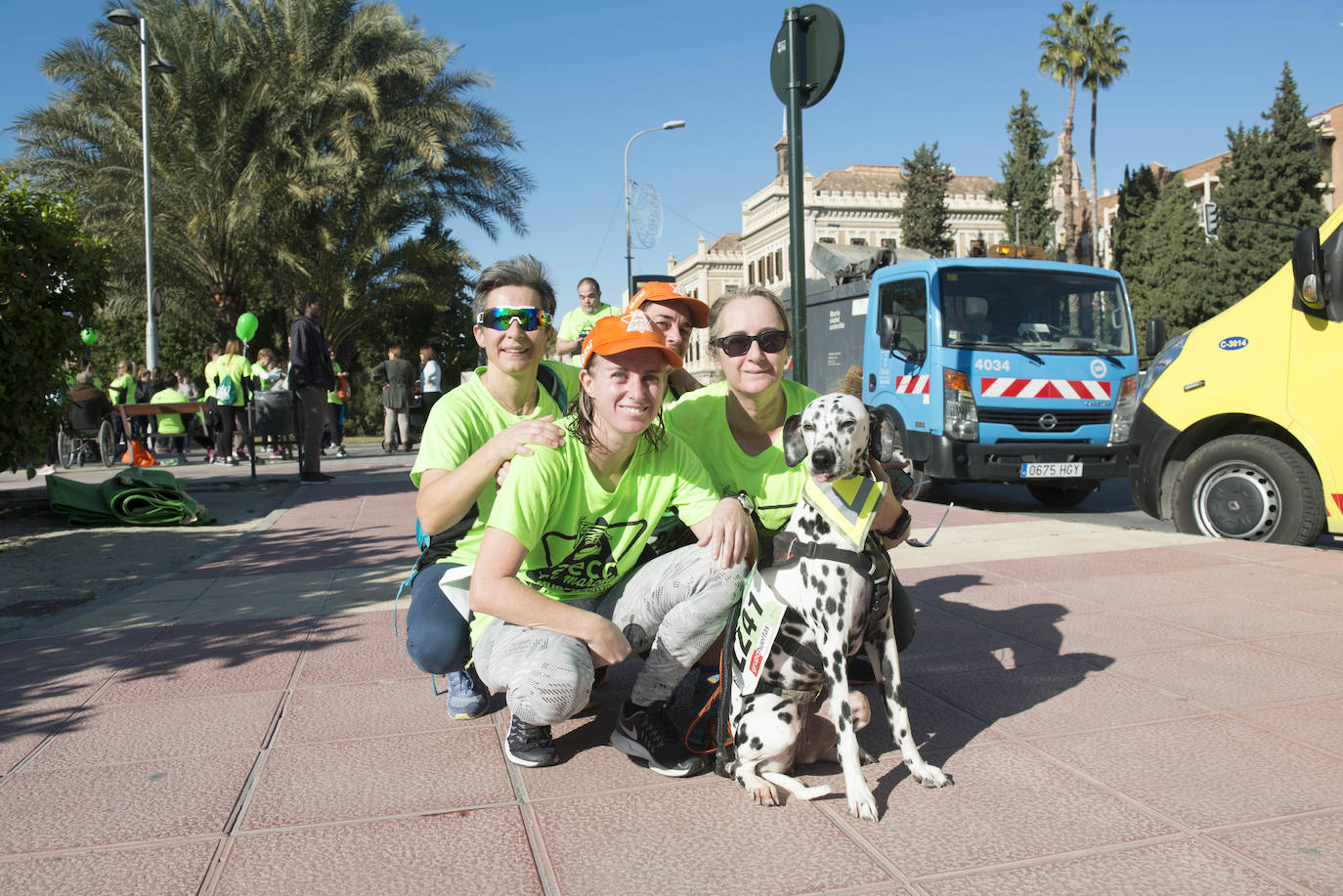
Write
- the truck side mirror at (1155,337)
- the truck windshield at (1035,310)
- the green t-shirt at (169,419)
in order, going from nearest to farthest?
1. the truck side mirror at (1155,337)
2. the truck windshield at (1035,310)
3. the green t-shirt at (169,419)

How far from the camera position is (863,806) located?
2621mm

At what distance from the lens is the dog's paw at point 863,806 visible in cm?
261

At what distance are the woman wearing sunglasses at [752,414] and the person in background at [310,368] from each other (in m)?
8.33

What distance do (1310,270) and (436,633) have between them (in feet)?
18.9

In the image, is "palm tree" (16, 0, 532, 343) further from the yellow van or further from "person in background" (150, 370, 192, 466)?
the yellow van

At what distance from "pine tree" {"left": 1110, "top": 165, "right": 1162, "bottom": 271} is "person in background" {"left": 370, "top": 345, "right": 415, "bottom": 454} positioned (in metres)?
38.3

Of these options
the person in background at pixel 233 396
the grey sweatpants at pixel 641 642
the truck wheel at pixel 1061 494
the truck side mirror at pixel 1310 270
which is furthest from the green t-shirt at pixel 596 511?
the person in background at pixel 233 396

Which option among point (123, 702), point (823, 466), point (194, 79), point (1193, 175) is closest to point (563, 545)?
point (823, 466)

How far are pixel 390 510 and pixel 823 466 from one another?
7.29m

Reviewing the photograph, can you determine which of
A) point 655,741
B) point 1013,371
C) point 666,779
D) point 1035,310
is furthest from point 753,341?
Result: point 1035,310

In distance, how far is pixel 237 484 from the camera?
11.2 metres

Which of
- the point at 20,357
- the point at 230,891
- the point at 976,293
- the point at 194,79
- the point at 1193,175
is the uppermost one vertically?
the point at 1193,175

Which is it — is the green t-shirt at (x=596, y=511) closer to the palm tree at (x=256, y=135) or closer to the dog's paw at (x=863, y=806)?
the dog's paw at (x=863, y=806)

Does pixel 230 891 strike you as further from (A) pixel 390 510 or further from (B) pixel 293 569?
(A) pixel 390 510
